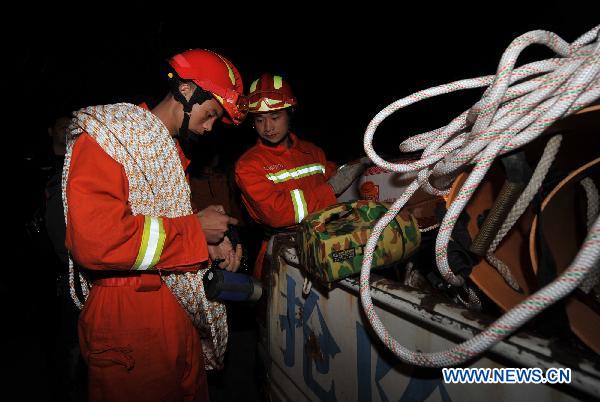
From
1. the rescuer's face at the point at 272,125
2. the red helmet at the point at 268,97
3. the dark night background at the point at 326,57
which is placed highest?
the dark night background at the point at 326,57

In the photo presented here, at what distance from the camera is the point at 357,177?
3051mm

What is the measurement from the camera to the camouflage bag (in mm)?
1379

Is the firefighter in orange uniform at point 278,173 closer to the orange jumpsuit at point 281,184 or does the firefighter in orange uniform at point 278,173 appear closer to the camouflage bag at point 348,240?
the orange jumpsuit at point 281,184

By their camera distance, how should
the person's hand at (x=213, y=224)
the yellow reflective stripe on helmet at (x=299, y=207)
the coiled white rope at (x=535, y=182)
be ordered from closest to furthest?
the coiled white rope at (x=535, y=182), the person's hand at (x=213, y=224), the yellow reflective stripe on helmet at (x=299, y=207)

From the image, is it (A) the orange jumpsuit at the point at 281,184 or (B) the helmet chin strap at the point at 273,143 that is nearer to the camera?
(A) the orange jumpsuit at the point at 281,184

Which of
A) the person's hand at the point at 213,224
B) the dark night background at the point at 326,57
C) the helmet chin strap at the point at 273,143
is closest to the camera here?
the person's hand at the point at 213,224

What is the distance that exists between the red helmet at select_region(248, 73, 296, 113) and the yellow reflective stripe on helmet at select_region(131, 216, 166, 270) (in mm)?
1855

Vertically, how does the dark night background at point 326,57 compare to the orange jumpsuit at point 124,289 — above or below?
above

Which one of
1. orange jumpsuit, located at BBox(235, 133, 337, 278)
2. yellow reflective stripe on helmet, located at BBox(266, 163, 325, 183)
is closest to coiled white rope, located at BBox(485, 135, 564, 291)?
orange jumpsuit, located at BBox(235, 133, 337, 278)

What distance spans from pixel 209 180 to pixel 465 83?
5.07 m

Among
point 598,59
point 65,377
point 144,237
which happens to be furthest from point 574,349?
point 65,377

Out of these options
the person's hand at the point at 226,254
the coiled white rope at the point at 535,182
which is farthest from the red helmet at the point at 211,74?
the coiled white rope at the point at 535,182

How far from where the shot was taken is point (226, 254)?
2078 mm

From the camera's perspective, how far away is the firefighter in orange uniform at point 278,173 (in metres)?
2.79
